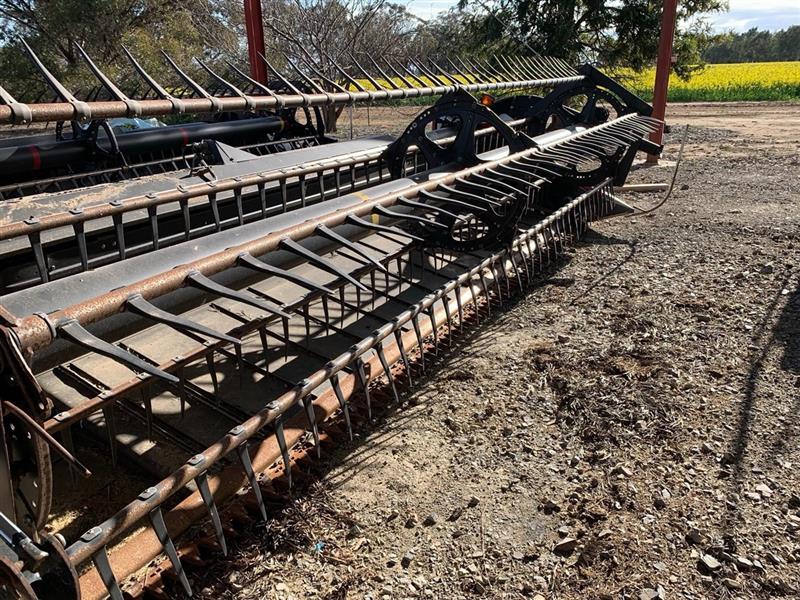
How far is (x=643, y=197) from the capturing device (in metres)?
8.53

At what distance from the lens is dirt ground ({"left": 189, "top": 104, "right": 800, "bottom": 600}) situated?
2248mm

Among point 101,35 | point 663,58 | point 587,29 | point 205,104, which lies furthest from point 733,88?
point 205,104

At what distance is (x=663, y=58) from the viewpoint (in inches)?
438

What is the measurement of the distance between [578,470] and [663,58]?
1050 centimetres

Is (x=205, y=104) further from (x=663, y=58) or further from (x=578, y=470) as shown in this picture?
(x=663, y=58)

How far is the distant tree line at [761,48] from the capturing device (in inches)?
2421

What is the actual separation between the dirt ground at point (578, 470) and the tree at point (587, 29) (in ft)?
41.3

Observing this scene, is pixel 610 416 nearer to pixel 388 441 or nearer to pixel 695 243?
pixel 388 441

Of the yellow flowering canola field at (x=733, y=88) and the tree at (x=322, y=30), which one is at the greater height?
the tree at (x=322, y=30)

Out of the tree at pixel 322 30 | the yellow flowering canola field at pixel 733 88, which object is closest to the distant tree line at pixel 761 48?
the yellow flowering canola field at pixel 733 88

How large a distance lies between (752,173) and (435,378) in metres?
8.54

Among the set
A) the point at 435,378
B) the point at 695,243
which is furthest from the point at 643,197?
the point at 435,378

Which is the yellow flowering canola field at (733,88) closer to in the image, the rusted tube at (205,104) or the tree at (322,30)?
the tree at (322,30)

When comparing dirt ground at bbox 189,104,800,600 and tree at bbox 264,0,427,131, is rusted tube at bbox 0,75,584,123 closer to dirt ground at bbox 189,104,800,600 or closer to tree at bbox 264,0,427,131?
dirt ground at bbox 189,104,800,600
